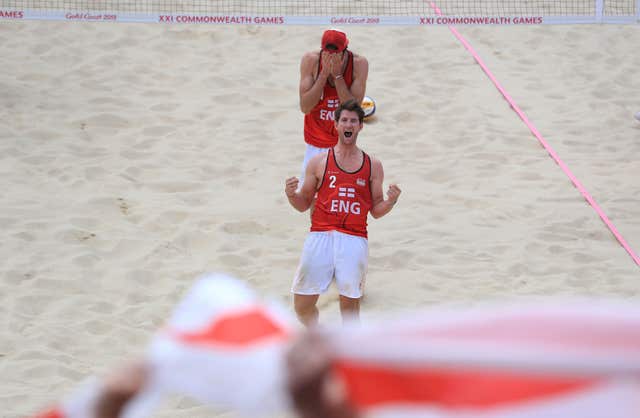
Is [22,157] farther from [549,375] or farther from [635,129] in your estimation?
[549,375]

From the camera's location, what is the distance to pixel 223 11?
12289mm

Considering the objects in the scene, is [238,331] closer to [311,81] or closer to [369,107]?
[311,81]

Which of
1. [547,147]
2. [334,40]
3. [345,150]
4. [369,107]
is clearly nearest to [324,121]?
[334,40]

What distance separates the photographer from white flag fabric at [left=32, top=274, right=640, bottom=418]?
6.59ft

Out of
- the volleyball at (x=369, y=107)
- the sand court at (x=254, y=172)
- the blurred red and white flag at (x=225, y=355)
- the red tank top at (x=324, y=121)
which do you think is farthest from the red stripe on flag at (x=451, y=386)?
the volleyball at (x=369, y=107)

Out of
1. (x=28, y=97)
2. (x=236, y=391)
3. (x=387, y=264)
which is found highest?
(x=236, y=391)

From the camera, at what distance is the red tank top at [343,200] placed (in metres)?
6.17

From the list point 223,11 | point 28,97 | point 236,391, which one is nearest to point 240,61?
point 223,11

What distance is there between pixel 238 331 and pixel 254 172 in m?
7.43

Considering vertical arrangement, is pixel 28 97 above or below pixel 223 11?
below

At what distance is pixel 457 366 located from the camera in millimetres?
2033

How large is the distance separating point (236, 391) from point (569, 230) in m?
6.84

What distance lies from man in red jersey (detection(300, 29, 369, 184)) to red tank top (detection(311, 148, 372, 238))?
0.78 metres

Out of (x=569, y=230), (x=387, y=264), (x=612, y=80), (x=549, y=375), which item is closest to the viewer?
(x=549, y=375)
